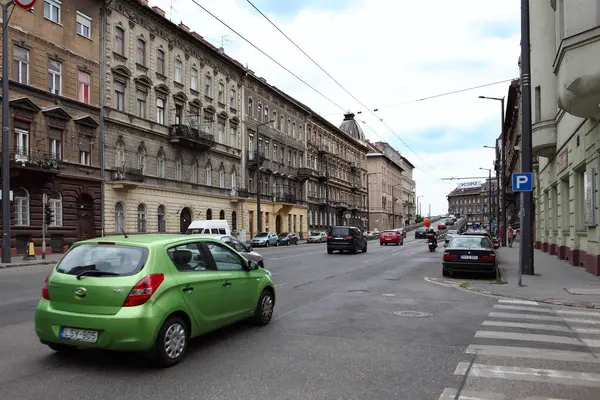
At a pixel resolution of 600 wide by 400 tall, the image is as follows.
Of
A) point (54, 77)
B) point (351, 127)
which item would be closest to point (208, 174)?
point (54, 77)

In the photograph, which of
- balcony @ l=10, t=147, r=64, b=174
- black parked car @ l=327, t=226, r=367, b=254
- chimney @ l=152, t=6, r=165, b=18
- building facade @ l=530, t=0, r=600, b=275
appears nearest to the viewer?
building facade @ l=530, t=0, r=600, b=275

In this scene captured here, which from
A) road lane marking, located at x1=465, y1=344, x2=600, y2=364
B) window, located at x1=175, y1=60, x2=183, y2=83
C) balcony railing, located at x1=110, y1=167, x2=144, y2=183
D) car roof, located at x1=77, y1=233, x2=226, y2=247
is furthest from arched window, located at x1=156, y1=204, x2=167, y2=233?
road lane marking, located at x1=465, y1=344, x2=600, y2=364

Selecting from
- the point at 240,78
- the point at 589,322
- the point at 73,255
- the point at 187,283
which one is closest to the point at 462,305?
the point at 589,322

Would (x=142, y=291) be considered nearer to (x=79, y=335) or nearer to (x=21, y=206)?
(x=79, y=335)

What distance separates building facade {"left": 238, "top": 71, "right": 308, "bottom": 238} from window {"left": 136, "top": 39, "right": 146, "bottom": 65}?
46.3 ft

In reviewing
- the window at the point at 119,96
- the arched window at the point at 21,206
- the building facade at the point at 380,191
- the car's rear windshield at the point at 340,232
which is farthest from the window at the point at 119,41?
the building facade at the point at 380,191

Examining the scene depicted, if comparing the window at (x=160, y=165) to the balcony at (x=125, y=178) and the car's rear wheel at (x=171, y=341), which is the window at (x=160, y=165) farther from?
the car's rear wheel at (x=171, y=341)

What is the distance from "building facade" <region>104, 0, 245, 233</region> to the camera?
110ft

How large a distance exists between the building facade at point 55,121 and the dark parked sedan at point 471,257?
63.9 ft

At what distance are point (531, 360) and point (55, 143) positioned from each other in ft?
93.5

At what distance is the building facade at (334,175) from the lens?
7000 centimetres

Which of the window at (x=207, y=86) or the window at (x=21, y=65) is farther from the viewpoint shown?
the window at (x=207, y=86)

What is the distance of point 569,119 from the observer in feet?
64.3

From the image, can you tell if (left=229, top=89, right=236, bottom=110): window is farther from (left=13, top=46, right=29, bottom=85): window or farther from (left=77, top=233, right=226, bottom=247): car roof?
(left=77, top=233, right=226, bottom=247): car roof
